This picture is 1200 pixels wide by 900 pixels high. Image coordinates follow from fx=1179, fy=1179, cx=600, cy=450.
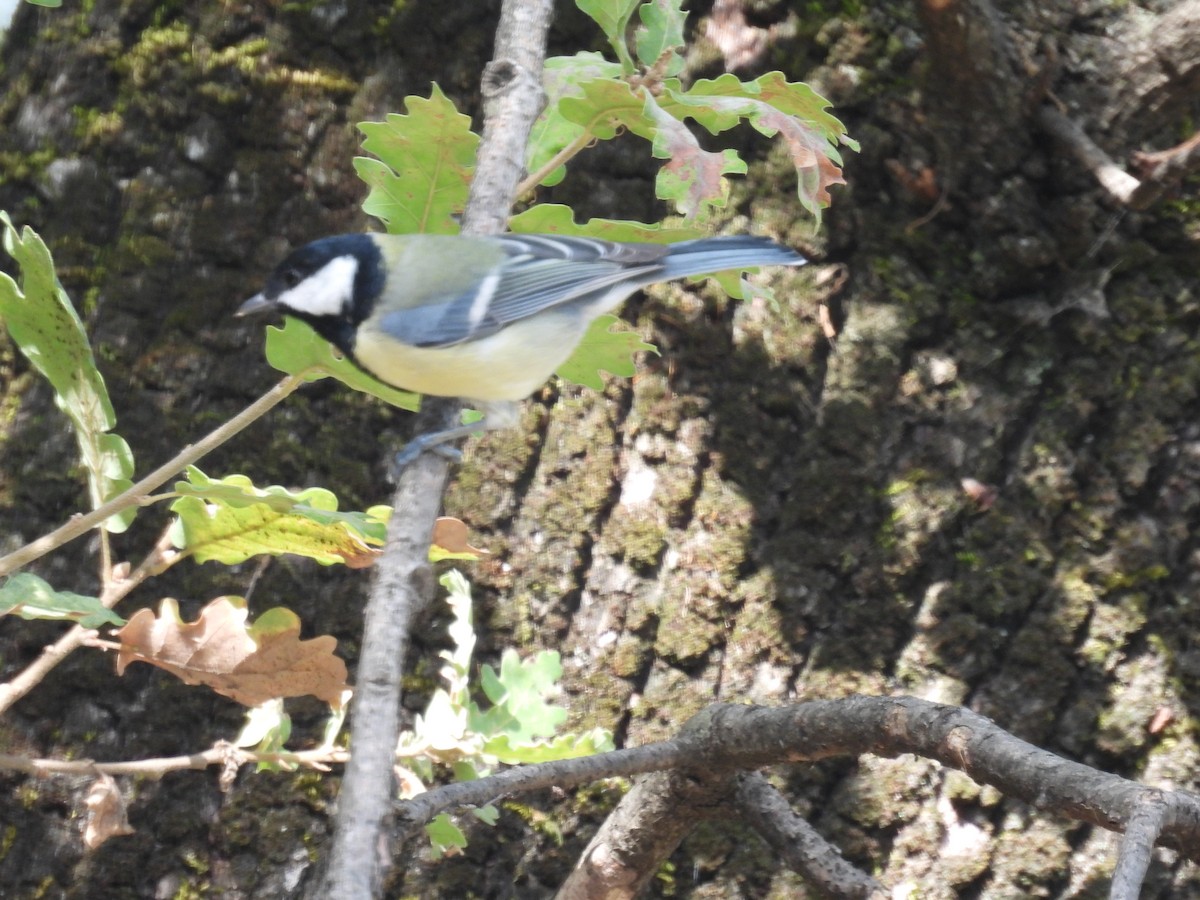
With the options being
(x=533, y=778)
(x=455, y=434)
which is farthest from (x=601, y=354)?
(x=533, y=778)

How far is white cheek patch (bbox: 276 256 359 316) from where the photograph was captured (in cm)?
182

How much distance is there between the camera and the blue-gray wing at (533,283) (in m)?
1.93

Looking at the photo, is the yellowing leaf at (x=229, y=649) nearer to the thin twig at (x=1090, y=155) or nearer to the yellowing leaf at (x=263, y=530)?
the yellowing leaf at (x=263, y=530)

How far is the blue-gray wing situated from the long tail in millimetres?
62

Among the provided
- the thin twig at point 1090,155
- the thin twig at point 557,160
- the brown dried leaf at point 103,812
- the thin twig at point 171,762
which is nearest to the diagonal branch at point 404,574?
the thin twig at point 557,160

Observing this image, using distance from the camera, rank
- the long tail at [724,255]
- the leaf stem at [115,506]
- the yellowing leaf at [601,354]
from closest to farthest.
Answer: the leaf stem at [115,506]
the yellowing leaf at [601,354]
the long tail at [724,255]

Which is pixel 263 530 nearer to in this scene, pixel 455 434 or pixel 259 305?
pixel 455 434

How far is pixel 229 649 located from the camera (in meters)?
1.51

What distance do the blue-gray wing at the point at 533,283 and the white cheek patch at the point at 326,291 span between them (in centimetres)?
8

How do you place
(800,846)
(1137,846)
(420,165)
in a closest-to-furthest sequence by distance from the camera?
(1137,846) < (800,846) < (420,165)

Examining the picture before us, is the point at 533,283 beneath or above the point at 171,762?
above

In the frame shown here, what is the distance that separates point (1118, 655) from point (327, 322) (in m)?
1.43

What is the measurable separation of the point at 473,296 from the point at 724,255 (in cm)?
46

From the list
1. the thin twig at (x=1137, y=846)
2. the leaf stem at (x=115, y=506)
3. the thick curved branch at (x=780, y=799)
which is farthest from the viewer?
the leaf stem at (x=115, y=506)
